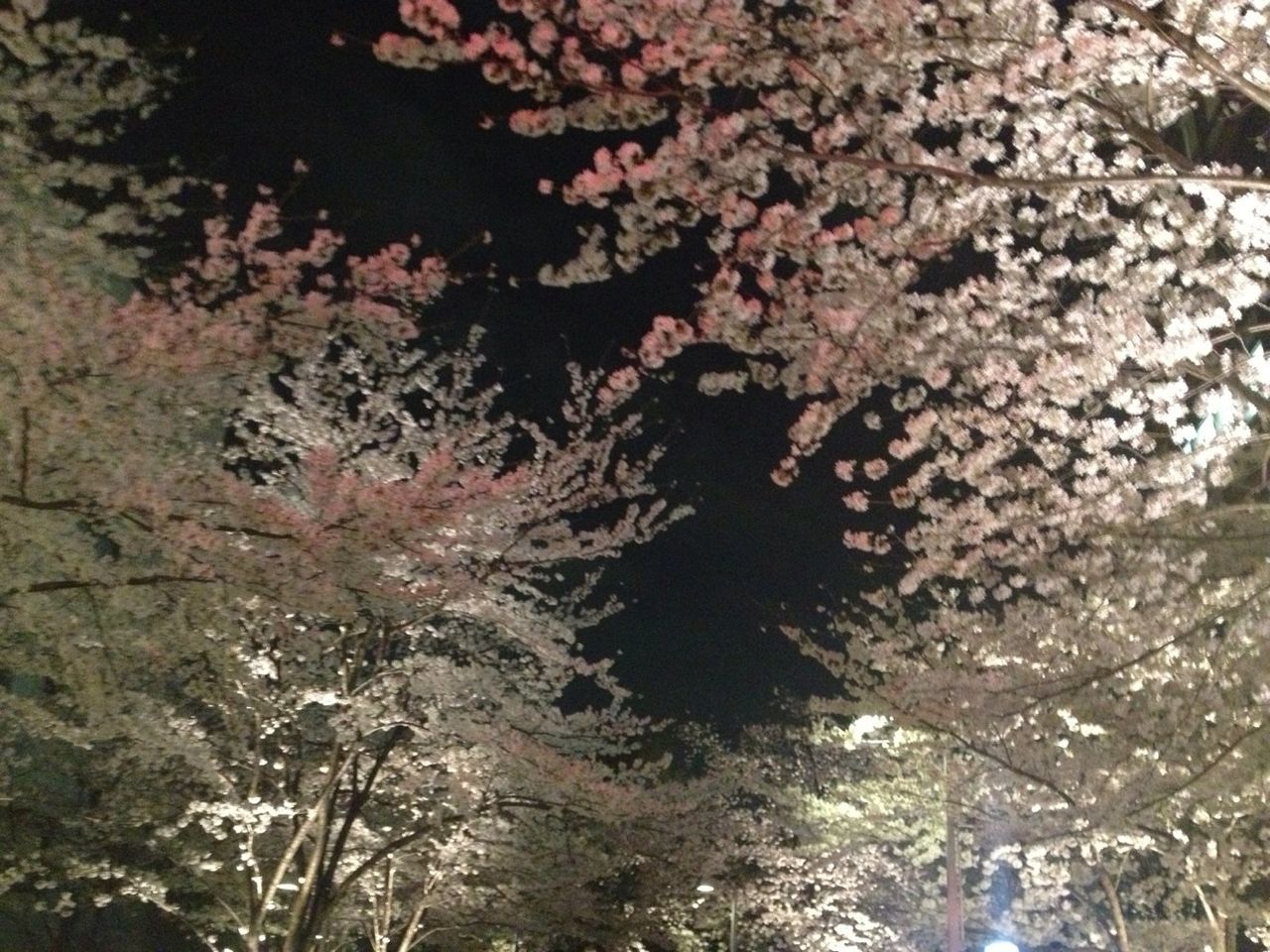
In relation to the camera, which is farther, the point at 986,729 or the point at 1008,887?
the point at 1008,887

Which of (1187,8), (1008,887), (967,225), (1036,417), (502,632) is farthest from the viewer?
(1008,887)

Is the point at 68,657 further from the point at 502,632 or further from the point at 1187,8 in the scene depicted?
the point at 1187,8

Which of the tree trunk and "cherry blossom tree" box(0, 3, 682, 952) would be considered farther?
the tree trunk

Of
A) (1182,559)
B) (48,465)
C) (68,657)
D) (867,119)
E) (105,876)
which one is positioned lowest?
(105,876)

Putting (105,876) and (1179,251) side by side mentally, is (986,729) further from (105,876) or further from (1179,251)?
(105,876)

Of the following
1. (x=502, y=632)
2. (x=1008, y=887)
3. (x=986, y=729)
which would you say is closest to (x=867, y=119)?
(x=986, y=729)

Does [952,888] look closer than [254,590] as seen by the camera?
No

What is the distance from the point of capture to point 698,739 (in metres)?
24.8

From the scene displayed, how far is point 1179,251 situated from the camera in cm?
732

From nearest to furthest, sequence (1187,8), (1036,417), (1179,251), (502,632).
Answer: (1187,8)
(1179,251)
(1036,417)
(502,632)

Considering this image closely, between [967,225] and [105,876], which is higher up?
[967,225]

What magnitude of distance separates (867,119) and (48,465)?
5389 millimetres

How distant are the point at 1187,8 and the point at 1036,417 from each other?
310cm

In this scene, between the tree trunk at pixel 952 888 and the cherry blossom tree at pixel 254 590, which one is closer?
the cherry blossom tree at pixel 254 590
